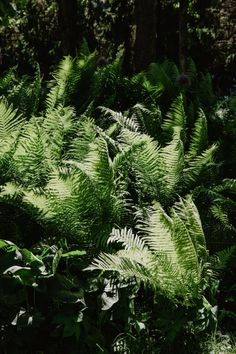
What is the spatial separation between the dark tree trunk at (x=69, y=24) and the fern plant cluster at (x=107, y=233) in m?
5.54

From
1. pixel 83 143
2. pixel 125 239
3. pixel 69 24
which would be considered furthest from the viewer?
pixel 69 24

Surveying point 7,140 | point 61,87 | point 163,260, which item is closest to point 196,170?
point 163,260

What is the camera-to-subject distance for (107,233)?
141 inches

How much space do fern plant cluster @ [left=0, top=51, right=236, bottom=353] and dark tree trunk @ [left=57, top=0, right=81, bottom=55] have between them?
18.2 feet

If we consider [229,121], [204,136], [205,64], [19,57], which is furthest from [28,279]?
[19,57]

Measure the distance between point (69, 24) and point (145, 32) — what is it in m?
2.60

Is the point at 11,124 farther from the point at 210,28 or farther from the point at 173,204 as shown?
the point at 210,28

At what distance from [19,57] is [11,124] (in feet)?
32.0

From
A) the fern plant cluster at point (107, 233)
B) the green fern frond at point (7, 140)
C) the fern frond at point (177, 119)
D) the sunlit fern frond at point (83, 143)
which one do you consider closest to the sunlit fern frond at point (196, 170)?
the fern plant cluster at point (107, 233)

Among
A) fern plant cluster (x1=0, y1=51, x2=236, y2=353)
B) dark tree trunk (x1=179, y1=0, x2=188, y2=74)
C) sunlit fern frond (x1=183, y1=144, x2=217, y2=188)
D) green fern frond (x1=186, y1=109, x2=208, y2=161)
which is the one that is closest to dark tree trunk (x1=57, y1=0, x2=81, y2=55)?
dark tree trunk (x1=179, y1=0, x2=188, y2=74)

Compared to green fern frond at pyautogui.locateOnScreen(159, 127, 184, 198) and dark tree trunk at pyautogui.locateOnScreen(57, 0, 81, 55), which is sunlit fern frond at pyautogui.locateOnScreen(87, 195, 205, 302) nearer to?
green fern frond at pyautogui.locateOnScreen(159, 127, 184, 198)

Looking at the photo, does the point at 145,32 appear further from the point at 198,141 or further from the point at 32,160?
the point at 32,160

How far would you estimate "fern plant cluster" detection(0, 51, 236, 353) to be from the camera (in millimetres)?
3256

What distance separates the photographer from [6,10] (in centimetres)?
538
